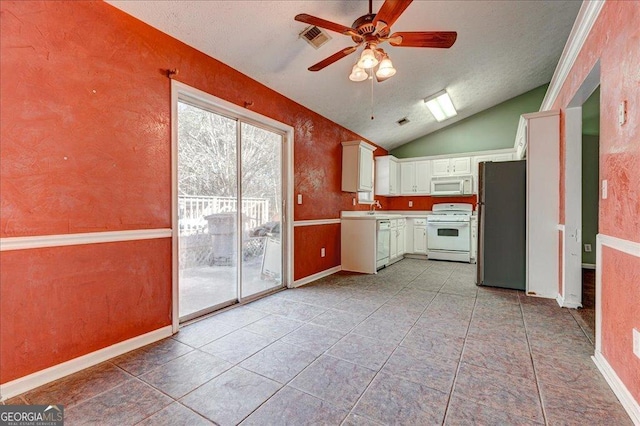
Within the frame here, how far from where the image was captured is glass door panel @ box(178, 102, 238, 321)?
2.75 m

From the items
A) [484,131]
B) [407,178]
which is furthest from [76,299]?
[484,131]

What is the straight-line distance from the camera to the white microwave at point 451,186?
5.96m

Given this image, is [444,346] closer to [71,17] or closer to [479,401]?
[479,401]

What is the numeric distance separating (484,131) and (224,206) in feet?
18.5

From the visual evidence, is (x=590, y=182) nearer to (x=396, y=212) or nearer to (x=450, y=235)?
(x=450, y=235)

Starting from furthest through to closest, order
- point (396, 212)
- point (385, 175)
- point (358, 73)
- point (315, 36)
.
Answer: point (396, 212) < point (385, 175) < point (315, 36) < point (358, 73)

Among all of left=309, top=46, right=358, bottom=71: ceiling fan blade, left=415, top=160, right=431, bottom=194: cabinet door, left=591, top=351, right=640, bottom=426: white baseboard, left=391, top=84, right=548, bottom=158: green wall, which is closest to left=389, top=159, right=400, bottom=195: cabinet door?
left=415, top=160, right=431, bottom=194: cabinet door

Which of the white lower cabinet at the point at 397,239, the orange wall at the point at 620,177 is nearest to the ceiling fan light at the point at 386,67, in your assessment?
the orange wall at the point at 620,177

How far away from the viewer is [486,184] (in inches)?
156

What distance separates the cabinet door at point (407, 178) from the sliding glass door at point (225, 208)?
376cm

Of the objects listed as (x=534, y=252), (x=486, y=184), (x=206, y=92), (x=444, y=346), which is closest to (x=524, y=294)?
(x=534, y=252)

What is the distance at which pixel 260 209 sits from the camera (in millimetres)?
3559

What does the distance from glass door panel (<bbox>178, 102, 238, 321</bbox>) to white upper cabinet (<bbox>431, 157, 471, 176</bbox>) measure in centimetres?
468

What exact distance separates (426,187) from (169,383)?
594 centimetres
